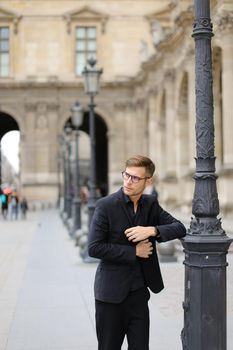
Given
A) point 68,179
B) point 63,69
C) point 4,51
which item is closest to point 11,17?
point 4,51

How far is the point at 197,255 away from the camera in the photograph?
5031 millimetres

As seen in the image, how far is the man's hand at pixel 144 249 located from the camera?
176 inches

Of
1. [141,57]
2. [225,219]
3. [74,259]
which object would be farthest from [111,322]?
[141,57]

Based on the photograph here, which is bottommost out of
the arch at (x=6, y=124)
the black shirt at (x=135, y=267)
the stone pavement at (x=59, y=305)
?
the stone pavement at (x=59, y=305)

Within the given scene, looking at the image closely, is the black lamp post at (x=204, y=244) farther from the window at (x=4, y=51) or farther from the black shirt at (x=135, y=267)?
the window at (x=4, y=51)

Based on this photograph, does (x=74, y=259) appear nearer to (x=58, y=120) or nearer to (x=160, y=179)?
(x=160, y=179)

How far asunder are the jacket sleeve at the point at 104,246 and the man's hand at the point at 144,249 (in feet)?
0.12

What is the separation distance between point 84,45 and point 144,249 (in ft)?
150

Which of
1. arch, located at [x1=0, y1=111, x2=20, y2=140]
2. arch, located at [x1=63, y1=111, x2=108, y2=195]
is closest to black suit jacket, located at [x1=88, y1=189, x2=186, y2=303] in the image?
arch, located at [x1=0, y1=111, x2=20, y2=140]

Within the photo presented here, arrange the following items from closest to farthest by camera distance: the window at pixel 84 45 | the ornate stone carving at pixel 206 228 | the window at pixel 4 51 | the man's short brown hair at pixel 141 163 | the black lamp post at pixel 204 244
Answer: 1. the man's short brown hair at pixel 141 163
2. the black lamp post at pixel 204 244
3. the ornate stone carving at pixel 206 228
4. the window at pixel 4 51
5. the window at pixel 84 45

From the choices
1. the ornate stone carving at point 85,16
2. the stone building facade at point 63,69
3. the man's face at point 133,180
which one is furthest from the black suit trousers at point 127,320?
the ornate stone carving at point 85,16

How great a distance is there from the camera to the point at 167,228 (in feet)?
15.3

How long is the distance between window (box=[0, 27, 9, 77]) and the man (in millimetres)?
44957

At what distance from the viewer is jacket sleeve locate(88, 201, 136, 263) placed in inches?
174
